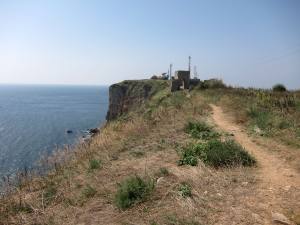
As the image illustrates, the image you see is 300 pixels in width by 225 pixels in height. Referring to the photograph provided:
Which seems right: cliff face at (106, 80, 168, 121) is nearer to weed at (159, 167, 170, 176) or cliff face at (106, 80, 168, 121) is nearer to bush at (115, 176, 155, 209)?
weed at (159, 167, 170, 176)

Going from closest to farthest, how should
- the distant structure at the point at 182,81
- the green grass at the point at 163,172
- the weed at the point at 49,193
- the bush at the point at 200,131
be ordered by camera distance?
the weed at the point at 49,193, the green grass at the point at 163,172, the bush at the point at 200,131, the distant structure at the point at 182,81

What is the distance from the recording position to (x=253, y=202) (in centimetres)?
712

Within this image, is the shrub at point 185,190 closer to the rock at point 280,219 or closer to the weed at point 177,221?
the weed at point 177,221

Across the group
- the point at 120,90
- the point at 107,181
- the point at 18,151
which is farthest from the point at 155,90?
the point at 107,181

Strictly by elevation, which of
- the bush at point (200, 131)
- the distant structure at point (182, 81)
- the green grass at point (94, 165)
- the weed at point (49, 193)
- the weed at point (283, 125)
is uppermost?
the distant structure at point (182, 81)

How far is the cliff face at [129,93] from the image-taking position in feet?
235

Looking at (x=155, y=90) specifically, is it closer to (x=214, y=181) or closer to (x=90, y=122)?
(x=90, y=122)

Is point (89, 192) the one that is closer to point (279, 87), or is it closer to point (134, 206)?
point (134, 206)

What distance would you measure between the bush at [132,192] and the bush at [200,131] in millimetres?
5908

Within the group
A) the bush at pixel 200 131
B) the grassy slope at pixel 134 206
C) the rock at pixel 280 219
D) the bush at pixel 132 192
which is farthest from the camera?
the bush at pixel 200 131

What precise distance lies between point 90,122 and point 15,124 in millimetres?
18915

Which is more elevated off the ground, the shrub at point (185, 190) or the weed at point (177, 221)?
the shrub at point (185, 190)

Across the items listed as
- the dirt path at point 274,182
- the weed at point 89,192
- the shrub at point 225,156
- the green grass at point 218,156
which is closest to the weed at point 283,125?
the dirt path at point 274,182

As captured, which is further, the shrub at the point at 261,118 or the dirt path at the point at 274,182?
the shrub at the point at 261,118
